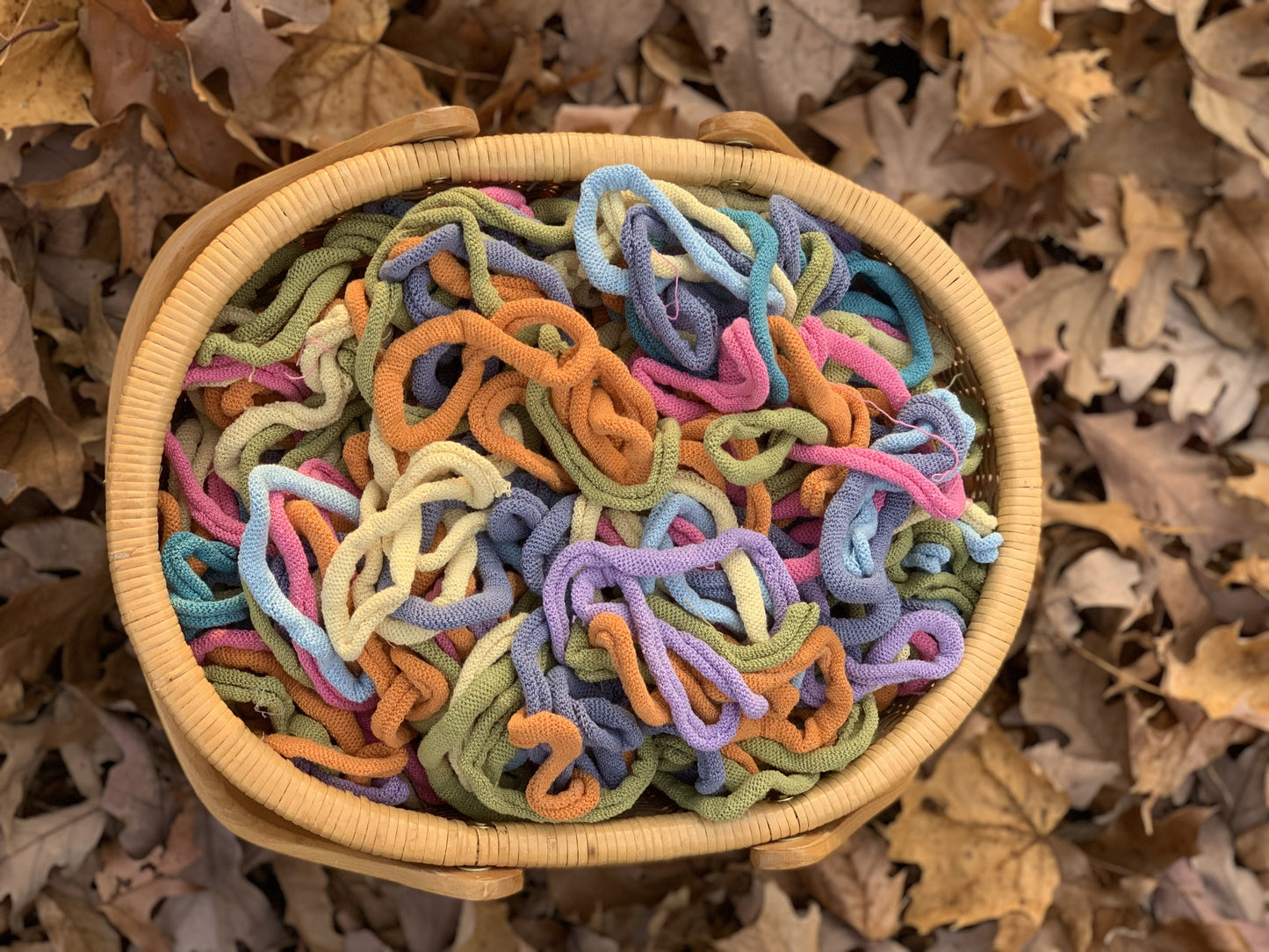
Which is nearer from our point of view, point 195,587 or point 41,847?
point 195,587

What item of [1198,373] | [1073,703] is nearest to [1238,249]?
[1198,373]

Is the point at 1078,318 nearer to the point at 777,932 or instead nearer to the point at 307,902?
the point at 777,932

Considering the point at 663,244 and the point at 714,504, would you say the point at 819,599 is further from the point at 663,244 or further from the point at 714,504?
the point at 663,244

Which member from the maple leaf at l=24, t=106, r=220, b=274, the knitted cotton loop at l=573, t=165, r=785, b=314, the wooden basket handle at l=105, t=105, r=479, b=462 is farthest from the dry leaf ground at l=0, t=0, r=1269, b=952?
the knitted cotton loop at l=573, t=165, r=785, b=314

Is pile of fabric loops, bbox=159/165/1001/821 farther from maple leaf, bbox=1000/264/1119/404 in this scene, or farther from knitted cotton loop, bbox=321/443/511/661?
maple leaf, bbox=1000/264/1119/404

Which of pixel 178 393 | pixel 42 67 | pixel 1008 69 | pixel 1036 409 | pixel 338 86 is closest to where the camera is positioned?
pixel 178 393

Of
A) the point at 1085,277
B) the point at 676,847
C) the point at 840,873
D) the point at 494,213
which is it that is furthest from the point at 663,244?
the point at 840,873
